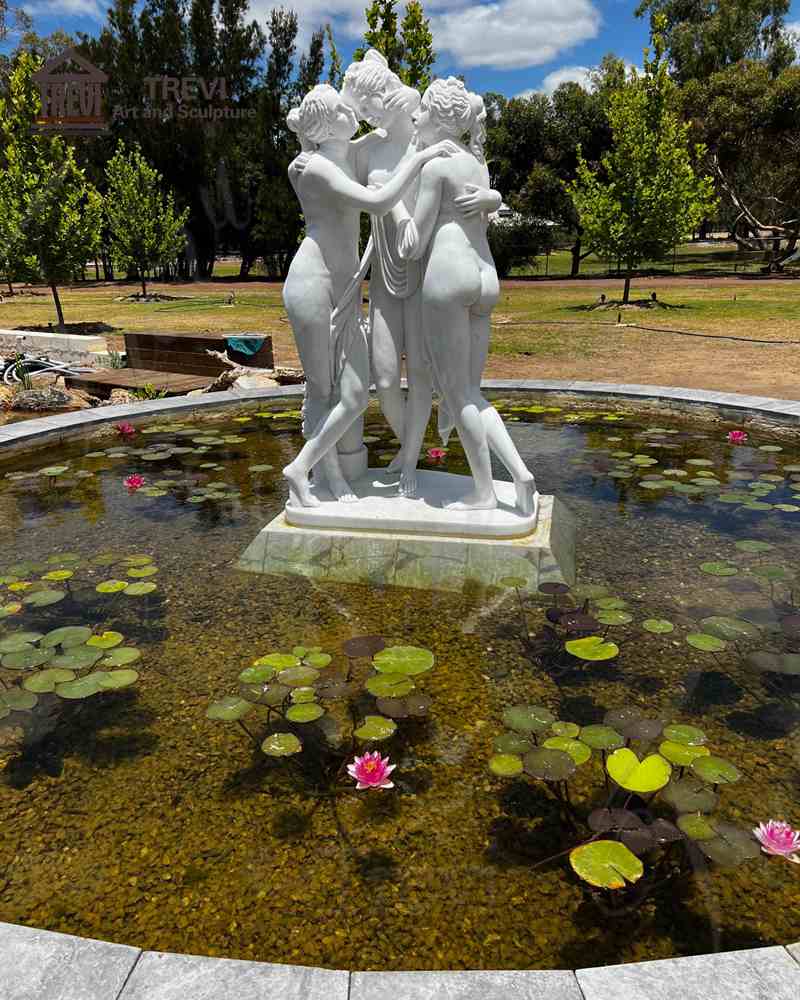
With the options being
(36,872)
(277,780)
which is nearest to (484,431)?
(277,780)

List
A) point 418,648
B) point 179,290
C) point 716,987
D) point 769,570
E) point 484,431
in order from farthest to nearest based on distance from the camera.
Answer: point 179,290 < point 484,431 < point 769,570 < point 418,648 < point 716,987

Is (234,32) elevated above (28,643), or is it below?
above

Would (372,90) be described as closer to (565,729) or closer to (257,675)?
(257,675)

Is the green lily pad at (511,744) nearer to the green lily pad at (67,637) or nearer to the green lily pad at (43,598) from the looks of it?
the green lily pad at (67,637)

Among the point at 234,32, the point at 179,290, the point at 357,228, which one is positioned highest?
the point at 234,32

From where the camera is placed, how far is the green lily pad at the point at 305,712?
2590mm

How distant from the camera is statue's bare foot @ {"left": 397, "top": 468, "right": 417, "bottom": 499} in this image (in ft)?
13.8

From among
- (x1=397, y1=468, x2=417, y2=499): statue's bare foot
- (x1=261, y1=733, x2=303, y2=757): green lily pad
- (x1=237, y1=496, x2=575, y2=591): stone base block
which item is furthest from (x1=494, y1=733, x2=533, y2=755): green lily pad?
(x1=397, y1=468, x2=417, y2=499): statue's bare foot

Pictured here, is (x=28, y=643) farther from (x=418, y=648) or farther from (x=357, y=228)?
(x=357, y=228)

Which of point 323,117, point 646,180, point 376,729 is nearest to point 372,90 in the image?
point 323,117

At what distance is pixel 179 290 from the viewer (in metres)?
30.2

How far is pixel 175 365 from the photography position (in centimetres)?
1023

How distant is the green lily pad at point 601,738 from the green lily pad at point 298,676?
1004 mm

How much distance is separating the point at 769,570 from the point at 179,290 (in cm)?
2990
